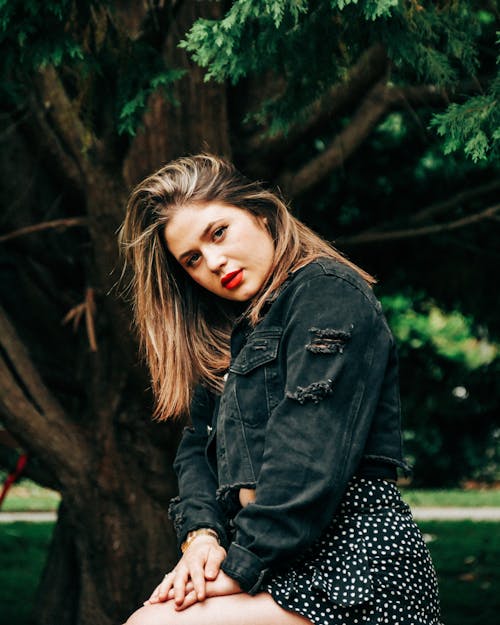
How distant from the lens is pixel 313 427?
6.85 ft

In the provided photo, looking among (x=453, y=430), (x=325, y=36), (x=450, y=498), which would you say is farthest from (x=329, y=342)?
(x=453, y=430)

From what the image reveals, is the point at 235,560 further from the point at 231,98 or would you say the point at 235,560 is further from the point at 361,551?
the point at 231,98

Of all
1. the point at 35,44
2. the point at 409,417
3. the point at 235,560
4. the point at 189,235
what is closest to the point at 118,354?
the point at 35,44

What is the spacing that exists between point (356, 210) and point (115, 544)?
2618 millimetres

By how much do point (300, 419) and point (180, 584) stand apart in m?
0.47

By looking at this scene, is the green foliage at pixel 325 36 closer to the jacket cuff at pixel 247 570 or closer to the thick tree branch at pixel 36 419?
the jacket cuff at pixel 247 570

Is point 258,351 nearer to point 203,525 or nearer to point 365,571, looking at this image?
point 203,525

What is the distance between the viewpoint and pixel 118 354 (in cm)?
485

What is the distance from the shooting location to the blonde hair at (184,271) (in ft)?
8.47

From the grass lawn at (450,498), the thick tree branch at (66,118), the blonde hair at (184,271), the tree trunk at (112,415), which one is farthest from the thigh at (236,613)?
the grass lawn at (450,498)

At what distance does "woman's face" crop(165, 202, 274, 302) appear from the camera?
2.50 metres

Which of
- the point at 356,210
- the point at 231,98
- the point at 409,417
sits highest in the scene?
the point at 231,98

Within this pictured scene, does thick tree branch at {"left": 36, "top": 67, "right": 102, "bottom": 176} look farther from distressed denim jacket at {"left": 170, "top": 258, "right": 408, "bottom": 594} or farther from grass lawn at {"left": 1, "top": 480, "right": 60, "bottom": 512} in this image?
grass lawn at {"left": 1, "top": 480, "right": 60, "bottom": 512}

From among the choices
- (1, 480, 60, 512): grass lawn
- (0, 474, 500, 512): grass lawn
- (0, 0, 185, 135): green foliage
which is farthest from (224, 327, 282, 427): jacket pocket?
(0, 474, 500, 512): grass lawn
